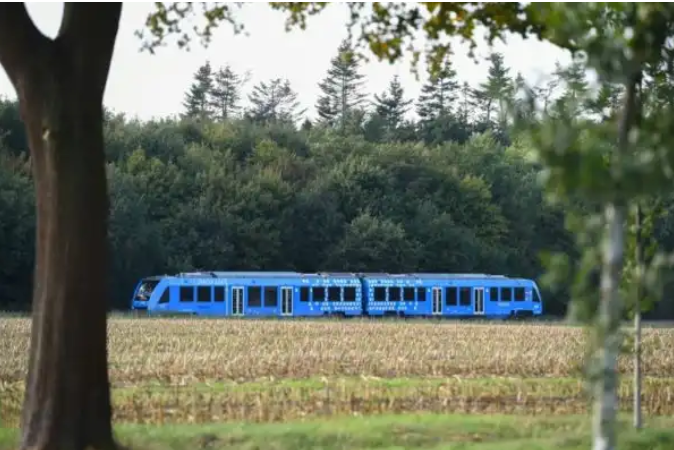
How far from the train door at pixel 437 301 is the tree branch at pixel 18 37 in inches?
1841

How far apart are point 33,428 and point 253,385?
893 cm

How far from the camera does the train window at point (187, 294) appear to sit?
5512 cm

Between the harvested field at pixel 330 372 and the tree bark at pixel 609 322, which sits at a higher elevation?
the tree bark at pixel 609 322

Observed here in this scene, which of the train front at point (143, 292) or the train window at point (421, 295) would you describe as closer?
the train front at point (143, 292)

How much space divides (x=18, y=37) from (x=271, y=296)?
4371cm

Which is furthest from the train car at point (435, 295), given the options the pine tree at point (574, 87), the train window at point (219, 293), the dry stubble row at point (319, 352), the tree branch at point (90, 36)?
the pine tree at point (574, 87)

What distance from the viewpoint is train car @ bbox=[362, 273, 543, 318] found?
58344 mm

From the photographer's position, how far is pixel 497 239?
79.9 metres

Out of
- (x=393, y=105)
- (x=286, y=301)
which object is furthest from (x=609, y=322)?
(x=393, y=105)

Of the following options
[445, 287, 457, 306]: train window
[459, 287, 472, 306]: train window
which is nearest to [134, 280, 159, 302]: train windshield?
[445, 287, 457, 306]: train window

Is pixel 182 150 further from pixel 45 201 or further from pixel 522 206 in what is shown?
pixel 45 201

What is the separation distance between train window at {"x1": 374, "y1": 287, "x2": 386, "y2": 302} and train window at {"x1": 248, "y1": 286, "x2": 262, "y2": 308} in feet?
18.9

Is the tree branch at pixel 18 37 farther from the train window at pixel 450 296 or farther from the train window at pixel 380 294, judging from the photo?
the train window at pixel 450 296

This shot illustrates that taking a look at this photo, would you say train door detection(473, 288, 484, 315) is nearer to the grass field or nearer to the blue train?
the blue train
